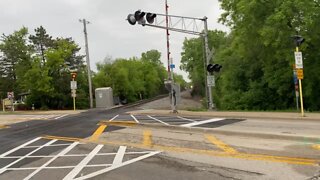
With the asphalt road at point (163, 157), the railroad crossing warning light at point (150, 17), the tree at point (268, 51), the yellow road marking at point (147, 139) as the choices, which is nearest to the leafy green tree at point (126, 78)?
the tree at point (268, 51)

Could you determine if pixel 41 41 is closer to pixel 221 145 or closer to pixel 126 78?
pixel 126 78

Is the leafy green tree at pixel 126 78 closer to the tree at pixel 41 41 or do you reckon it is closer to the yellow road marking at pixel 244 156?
the tree at pixel 41 41

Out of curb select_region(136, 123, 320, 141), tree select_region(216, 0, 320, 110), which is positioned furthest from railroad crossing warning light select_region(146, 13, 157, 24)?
tree select_region(216, 0, 320, 110)

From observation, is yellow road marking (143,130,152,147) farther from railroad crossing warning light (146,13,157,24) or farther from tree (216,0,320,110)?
tree (216,0,320,110)

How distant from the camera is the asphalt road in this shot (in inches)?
368

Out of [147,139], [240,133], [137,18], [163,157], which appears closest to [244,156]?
[163,157]

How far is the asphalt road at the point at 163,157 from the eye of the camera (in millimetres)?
9352

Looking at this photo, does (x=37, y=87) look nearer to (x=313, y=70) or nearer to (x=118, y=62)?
(x=118, y=62)

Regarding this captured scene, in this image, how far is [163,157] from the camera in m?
11.4

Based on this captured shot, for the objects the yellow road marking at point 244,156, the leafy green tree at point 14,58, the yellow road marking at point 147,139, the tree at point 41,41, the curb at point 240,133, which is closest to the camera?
the yellow road marking at point 244,156

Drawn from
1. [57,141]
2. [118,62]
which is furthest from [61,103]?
[57,141]

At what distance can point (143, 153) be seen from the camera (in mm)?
12188

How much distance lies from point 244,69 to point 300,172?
36065 mm

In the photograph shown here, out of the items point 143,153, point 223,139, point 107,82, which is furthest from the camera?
point 107,82
